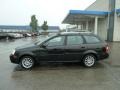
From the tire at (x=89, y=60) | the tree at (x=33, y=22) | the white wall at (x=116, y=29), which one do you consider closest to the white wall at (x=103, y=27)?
the white wall at (x=116, y=29)

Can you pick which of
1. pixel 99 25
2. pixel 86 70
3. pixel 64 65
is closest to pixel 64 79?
pixel 86 70

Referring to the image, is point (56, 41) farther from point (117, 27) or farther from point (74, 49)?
point (117, 27)

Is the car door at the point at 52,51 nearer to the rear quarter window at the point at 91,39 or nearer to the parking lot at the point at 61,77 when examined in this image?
the parking lot at the point at 61,77

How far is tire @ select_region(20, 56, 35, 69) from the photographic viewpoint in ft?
28.1

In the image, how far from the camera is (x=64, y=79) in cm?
682

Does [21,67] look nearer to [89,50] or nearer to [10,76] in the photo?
[10,76]

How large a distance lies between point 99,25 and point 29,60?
25810 millimetres

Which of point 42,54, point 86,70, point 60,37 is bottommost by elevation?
point 86,70

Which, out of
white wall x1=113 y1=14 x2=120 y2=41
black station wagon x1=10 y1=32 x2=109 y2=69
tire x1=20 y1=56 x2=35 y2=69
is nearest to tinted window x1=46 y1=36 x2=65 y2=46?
black station wagon x1=10 y1=32 x2=109 y2=69

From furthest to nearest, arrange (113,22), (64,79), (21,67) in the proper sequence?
(113,22)
(21,67)
(64,79)

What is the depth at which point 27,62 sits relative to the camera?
8594 millimetres

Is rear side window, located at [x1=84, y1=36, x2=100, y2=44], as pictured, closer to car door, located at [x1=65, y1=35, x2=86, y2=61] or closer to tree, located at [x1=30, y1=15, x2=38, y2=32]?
car door, located at [x1=65, y1=35, x2=86, y2=61]

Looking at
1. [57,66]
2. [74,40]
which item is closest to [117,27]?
[74,40]

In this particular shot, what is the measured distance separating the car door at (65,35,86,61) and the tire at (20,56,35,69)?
5.25 ft
